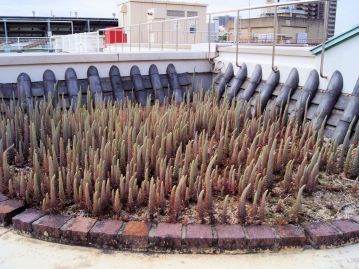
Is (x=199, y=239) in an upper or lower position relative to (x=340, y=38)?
lower

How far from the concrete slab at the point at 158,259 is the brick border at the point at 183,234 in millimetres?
55

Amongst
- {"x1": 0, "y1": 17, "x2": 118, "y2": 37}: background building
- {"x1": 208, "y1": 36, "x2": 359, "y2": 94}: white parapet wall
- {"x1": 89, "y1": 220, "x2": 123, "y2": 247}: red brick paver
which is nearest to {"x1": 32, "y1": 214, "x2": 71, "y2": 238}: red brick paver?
{"x1": 89, "y1": 220, "x2": 123, "y2": 247}: red brick paver

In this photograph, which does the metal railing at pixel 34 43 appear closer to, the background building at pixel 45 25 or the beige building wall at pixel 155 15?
the beige building wall at pixel 155 15

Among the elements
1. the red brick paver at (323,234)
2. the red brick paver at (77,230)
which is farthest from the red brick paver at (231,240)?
the red brick paver at (77,230)

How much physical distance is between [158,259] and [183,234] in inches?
8.8

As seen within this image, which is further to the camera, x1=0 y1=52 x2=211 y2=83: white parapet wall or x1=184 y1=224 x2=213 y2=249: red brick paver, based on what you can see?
x1=0 y1=52 x2=211 y2=83: white parapet wall

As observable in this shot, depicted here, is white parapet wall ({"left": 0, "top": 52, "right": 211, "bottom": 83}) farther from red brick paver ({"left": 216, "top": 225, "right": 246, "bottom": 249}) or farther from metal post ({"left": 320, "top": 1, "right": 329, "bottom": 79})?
red brick paver ({"left": 216, "top": 225, "right": 246, "bottom": 249})

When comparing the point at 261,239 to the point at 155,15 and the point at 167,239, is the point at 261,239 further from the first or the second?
the point at 155,15

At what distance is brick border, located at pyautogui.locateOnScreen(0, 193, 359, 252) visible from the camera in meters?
2.44

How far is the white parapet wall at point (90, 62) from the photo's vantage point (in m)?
5.51

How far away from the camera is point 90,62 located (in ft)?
19.6

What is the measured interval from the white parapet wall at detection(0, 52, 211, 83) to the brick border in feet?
11.4

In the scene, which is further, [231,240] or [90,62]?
[90,62]

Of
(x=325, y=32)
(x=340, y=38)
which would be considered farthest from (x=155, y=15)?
(x=340, y=38)
